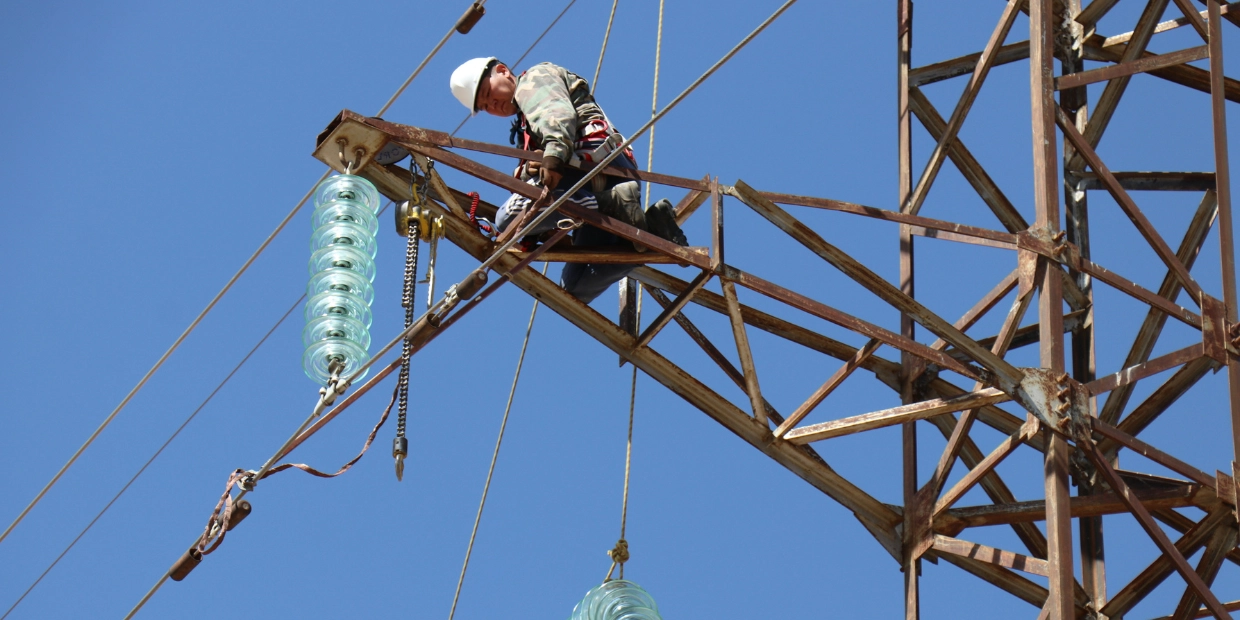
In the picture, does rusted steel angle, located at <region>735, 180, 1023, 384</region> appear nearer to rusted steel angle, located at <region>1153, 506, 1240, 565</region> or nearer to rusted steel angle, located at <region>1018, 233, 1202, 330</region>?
rusted steel angle, located at <region>1018, 233, 1202, 330</region>

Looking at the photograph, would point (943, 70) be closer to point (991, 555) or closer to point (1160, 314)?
point (1160, 314)

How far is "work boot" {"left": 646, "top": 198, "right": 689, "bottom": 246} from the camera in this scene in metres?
13.8

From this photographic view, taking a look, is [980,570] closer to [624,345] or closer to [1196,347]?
[1196,347]

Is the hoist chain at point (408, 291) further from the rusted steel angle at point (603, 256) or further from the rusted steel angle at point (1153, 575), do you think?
the rusted steel angle at point (1153, 575)

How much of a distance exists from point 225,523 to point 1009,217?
6.73 metres

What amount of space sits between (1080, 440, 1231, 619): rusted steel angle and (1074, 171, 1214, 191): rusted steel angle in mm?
3191

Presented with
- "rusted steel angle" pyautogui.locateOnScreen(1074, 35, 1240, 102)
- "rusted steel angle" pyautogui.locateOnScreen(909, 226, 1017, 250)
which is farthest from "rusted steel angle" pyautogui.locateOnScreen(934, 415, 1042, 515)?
"rusted steel angle" pyautogui.locateOnScreen(1074, 35, 1240, 102)

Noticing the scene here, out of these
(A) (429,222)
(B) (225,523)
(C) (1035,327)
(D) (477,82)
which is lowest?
(B) (225,523)

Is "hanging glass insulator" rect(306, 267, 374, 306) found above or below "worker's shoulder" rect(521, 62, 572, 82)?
below

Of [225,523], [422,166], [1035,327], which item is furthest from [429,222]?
[1035,327]

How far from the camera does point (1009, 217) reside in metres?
16.3

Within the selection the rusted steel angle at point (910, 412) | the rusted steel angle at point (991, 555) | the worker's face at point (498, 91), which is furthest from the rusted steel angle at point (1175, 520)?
the worker's face at point (498, 91)

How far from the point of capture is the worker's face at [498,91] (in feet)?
45.1

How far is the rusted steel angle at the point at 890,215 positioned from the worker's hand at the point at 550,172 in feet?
4.41
